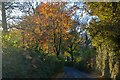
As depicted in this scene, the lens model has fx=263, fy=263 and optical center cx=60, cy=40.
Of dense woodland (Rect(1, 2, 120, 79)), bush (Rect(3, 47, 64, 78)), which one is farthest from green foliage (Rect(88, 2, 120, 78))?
bush (Rect(3, 47, 64, 78))

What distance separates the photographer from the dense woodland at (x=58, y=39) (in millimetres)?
5724

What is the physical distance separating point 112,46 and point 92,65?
2528 mm

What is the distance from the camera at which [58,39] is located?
30.0ft

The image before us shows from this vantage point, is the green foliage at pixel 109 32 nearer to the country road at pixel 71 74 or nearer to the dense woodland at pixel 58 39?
the dense woodland at pixel 58 39

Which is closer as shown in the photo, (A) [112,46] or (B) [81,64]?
(A) [112,46]

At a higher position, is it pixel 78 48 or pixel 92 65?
pixel 78 48

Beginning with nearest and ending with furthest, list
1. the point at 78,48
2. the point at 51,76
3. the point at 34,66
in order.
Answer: the point at 34,66, the point at 51,76, the point at 78,48

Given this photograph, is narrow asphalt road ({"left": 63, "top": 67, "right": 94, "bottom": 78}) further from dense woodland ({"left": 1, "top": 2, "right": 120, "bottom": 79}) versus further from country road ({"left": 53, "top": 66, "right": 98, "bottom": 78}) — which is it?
dense woodland ({"left": 1, "top": 2, "right": 120, "bottom": 79})

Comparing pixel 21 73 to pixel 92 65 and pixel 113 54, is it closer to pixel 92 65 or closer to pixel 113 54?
pixel 113 54

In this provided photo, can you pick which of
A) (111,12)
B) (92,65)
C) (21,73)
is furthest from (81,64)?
(21,73)

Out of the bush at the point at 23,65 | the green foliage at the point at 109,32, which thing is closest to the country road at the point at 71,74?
the bush at the point at 23,65

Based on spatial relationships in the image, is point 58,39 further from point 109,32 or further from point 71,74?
point 109,32

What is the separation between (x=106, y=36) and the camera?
631 centimetres

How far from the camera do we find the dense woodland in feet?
18.8
